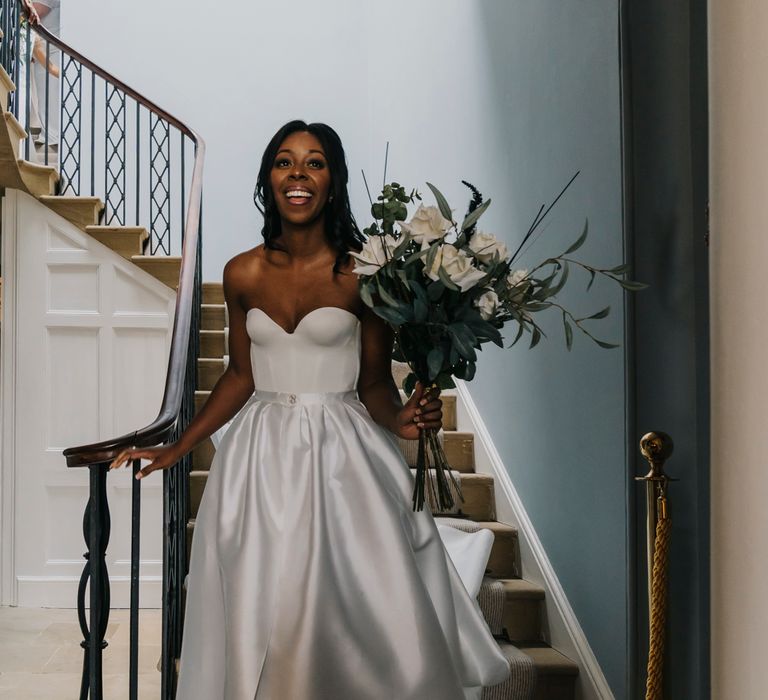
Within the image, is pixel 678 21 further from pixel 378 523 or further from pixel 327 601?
pixel 327 601

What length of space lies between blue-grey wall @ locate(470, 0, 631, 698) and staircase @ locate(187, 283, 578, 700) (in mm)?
153

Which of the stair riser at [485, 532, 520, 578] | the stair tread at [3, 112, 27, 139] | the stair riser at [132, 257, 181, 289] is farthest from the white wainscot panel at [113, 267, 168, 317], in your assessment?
the stair riser at [485, 532, 520, 578]

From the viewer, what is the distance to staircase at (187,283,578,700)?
2691 millimetres

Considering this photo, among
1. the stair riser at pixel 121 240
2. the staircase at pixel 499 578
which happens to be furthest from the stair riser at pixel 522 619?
the stair riser at pixel 121 240

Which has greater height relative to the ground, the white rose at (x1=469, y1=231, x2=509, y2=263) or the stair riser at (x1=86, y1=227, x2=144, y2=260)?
the stair riser at (x1=86, y1=227, x2=144, y2=260)

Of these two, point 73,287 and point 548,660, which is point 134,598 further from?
point 73,287

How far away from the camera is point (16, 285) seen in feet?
16.0

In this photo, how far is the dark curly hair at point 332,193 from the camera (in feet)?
6.24

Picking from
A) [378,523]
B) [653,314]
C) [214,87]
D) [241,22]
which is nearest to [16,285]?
[214,87]

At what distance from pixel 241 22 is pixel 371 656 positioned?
6273mm

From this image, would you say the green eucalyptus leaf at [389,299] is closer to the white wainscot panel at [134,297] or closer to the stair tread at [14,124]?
the white wainscot panel at [134,297]

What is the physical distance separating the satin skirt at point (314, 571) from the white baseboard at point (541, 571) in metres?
0.81

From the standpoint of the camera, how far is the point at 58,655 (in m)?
3.89

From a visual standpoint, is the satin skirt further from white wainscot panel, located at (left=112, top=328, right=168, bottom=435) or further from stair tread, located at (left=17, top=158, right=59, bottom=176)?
stair tread, located at (left=17, top=158, right=59, bottom=176)
